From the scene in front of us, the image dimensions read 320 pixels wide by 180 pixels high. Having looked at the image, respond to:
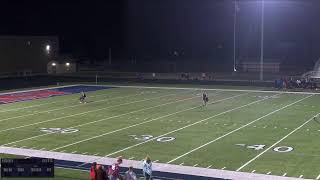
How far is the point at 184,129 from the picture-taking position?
85.1 ft

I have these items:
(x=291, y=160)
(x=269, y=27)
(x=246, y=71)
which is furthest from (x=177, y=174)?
(x=269, y=27)

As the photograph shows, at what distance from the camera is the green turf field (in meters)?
19.8

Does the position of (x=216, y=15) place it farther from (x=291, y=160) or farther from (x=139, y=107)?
(x=291, y=160)

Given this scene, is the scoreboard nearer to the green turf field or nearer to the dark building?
the green turf field

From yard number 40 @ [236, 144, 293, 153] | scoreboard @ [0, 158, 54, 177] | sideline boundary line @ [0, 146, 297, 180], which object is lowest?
sideline boundary line @ [0, 146, 297, 180]

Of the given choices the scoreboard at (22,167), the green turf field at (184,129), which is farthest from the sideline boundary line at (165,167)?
the scoreboard at (22,167)

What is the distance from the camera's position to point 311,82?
4734 cm

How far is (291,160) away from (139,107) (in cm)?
1621

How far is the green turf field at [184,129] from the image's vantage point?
19.8 m

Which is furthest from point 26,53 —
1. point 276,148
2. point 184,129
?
point 276,148

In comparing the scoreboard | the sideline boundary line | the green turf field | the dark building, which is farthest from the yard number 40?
the dark building

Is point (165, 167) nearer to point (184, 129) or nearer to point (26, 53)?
point (184, 129)

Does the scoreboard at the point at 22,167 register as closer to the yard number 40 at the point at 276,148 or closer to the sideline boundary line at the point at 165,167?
the sideline boundary line at the point at 165,167

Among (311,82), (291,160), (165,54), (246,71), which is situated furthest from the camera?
(165,54)
